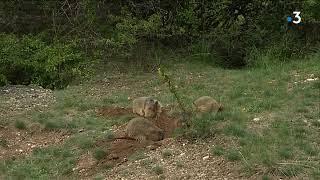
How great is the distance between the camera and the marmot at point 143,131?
5016 millimetres

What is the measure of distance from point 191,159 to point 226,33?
4.80 m

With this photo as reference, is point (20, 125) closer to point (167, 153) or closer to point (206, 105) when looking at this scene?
point (167, 153)

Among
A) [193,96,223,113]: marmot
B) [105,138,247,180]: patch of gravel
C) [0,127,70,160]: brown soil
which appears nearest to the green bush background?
[0,127,70,160]: brown soil

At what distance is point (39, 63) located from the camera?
7574 millimetres

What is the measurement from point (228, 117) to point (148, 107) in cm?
89

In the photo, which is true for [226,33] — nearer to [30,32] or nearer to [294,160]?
[30,32]

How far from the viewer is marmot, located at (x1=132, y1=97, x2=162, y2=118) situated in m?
5.62

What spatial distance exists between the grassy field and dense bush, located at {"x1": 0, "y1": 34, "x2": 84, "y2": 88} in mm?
409

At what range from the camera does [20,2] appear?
9031mm

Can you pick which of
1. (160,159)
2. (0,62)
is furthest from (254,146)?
(0,62)

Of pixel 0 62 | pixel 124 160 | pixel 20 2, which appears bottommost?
pixel 124 160

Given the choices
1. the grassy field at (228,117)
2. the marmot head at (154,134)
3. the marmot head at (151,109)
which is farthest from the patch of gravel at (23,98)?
Answer: the marmot head at (154,134)

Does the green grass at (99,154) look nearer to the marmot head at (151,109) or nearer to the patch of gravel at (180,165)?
the patch of gravel at (180,165)

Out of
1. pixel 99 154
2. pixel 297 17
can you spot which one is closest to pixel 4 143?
pixel 99 154
